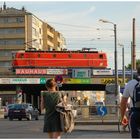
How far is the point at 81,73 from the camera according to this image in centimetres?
8162

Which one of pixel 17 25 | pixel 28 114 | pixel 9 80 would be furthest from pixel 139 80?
pixel 17 25

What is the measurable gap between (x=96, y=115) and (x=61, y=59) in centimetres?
4438

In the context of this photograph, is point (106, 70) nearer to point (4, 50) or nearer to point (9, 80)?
point (9, 80)

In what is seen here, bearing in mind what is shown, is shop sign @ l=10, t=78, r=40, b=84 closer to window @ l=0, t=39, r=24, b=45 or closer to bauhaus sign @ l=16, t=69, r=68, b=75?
bauhaus sign @ l=16, t=69, r=68, b=75

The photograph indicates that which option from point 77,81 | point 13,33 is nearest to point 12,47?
point 13,33

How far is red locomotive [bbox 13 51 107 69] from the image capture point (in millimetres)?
84812

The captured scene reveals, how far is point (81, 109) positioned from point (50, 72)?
→ 41018mm

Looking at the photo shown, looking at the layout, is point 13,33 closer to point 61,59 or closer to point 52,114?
point 61,59

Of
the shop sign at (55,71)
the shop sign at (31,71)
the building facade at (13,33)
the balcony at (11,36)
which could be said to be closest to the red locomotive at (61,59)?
the shop sign at (31,71)

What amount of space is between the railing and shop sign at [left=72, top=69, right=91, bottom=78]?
129 ft

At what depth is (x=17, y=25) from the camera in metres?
151

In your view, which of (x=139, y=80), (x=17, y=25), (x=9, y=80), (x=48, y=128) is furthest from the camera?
(x=17, y=25)

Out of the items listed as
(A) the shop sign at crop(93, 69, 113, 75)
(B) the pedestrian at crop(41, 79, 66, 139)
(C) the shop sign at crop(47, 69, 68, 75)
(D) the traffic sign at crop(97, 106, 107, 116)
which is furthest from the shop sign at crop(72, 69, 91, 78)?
(B) the pedestrian at crop(41, 79, 66, 139)

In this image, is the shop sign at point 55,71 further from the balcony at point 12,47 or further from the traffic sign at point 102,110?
the balcony at point 12,47
